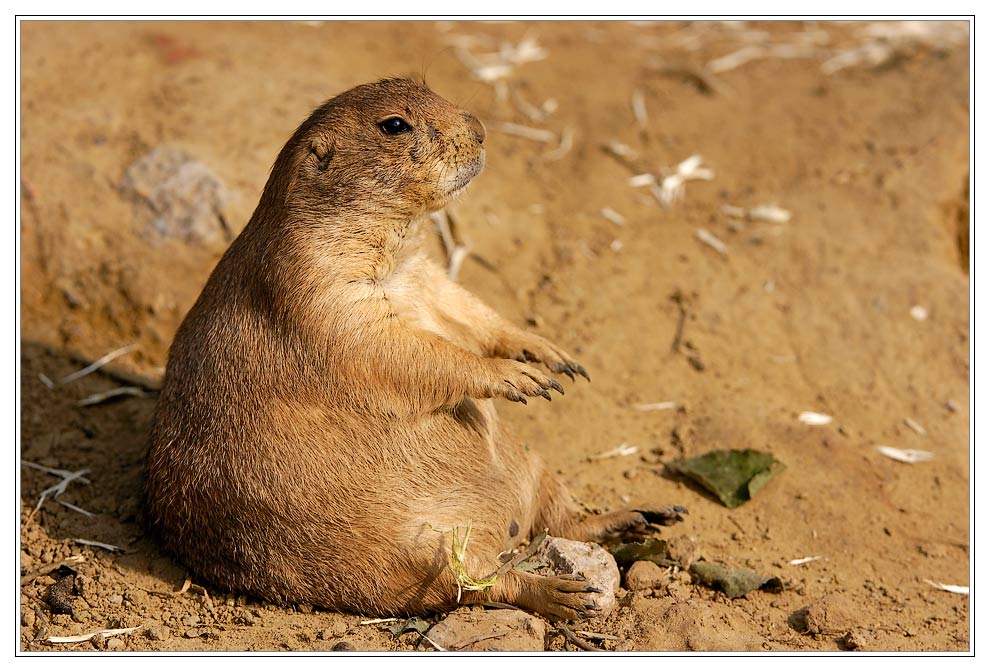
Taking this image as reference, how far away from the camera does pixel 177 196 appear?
7.00 m

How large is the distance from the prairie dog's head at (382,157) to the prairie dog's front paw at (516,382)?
815mm

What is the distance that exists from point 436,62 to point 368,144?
4841 millimetres

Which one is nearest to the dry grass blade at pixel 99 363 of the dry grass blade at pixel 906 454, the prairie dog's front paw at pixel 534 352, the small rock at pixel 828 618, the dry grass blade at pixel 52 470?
the dry grass blade at pixel 52 470

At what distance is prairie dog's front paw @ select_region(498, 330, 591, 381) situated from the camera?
4.96 meters

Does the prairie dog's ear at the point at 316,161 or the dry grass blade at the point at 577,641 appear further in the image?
the prairie dog's ear at the point at 316,161

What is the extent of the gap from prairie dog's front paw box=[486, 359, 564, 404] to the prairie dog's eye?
113 cm

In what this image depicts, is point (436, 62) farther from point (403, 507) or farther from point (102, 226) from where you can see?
point (403, 507)

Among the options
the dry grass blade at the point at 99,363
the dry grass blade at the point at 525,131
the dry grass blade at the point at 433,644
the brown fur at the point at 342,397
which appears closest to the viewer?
the dry grass blade at the point at 433,644

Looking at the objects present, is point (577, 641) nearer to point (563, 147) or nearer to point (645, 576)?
point (645, 576)

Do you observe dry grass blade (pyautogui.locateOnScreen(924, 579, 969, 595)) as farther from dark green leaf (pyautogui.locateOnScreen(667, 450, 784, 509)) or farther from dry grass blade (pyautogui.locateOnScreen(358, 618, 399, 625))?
dry grass blade (pyautogui.locateOnScreen(358, 618, 399, 625))

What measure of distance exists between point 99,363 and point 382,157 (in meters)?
3.09

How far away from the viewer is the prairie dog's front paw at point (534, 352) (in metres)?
4.96

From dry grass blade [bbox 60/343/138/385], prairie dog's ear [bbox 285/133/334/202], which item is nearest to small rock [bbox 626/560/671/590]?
prairie dog's ear [bbox 285/133/334/202]

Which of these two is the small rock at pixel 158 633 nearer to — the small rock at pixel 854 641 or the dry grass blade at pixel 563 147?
the small rock at pixel 854 641
